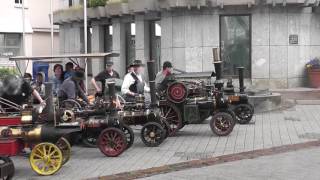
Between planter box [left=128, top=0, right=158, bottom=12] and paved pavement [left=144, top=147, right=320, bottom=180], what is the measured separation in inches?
519

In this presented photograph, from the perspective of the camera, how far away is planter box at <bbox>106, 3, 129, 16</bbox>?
2473cm

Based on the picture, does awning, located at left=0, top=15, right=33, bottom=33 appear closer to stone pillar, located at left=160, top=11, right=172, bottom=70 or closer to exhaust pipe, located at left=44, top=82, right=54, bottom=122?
stone pillar, located at left=160, top=11, right=172, bottom=70

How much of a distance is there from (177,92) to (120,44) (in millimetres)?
13412

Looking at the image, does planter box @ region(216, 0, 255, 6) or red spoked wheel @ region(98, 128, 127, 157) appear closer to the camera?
red spoked wheel @ region(98, 128, 127, 157)

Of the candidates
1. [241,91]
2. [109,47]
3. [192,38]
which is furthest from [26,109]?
[109,47]

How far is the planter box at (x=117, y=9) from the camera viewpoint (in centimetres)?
2473

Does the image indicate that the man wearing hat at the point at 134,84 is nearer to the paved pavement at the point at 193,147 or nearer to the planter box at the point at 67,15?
the paved pavement at the point at 193,147

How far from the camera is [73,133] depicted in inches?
409

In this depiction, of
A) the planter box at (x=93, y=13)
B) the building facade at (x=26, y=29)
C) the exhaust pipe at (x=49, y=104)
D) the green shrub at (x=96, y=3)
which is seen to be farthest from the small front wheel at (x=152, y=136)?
the building facade at (x=26, y=29)

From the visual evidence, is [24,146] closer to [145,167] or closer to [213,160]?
[145,167]

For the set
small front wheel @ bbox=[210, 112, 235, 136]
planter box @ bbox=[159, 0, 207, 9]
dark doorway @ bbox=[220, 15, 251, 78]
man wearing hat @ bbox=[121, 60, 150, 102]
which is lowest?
small front wheel @ bbox=[210, 112, 235, 136]

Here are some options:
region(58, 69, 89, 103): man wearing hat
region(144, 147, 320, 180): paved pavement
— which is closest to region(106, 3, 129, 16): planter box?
region(58, 69, 89, 103): man wearing hat

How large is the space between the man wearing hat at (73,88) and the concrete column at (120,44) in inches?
509

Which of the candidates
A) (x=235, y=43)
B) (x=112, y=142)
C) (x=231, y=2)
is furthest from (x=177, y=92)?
(x=235, y=43)
